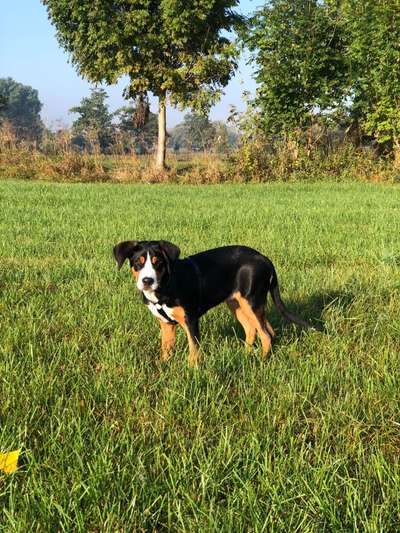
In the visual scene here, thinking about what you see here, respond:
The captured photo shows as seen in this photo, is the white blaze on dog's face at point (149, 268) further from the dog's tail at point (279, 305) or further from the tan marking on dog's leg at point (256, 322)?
the dog's tail at point (279, 305)

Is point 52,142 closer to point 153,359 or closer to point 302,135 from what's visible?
point 302,135

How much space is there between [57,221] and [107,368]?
268 inches

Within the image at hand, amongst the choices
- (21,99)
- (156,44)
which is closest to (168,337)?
(156,44)

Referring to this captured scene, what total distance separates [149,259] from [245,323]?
3.55 ft

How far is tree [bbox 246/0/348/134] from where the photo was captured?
19844 mm

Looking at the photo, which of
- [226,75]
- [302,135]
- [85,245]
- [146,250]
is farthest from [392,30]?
[146,250]

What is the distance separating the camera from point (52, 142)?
74.1 feet

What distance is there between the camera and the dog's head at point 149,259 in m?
3.40

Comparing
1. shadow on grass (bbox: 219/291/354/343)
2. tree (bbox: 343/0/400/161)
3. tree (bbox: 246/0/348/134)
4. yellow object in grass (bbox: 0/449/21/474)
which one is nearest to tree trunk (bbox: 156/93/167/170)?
tree (bbox: 246/0/348/134)

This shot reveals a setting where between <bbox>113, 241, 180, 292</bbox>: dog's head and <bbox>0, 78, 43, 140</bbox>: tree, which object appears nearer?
<bbox>113, 241, 180, 292</bbox>: dog's head

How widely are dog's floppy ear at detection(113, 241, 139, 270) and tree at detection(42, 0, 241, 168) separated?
797 inches

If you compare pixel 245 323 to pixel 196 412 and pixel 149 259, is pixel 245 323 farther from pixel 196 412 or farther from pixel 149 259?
pixel 196 412

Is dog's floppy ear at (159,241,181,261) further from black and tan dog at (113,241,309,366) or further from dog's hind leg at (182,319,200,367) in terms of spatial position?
dog's hind leg at (182,319,200,367)

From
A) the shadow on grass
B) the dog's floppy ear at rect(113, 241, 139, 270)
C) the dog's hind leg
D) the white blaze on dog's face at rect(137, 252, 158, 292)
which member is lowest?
the shadow on grass
